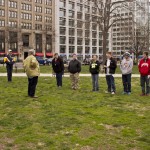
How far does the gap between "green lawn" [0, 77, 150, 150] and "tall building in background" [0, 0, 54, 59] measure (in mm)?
76730

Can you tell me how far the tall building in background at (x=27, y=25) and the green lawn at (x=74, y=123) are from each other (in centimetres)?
7673

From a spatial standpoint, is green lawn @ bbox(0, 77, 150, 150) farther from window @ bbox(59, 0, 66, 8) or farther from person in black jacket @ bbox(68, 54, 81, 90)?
window @ bbox(59, 0, 66, 8)

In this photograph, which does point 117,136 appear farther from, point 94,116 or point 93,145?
point 94,116

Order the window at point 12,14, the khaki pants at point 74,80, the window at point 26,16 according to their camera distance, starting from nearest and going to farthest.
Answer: the khaki pants at point 74,80
the window at point 12,14
the window at point 26,16

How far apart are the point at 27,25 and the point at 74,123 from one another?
301 feet

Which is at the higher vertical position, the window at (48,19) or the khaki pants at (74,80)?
the window at (48,19)

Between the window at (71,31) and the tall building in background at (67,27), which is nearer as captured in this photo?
the tall building in background at (67,27)

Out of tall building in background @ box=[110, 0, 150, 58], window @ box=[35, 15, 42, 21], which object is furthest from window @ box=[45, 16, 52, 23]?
tall building in background @ box=[110, 0, 150, 58]

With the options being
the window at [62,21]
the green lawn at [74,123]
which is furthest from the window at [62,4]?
the green lawn at [74,123]

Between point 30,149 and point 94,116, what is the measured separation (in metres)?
2.94

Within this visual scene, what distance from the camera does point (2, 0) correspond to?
9094 centimetres

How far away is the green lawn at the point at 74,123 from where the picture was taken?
592 centimetres

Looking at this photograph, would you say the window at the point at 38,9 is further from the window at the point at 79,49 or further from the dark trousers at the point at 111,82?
the dark trousers at the point at 111,82

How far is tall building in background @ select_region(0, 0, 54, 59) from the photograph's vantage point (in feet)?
293
